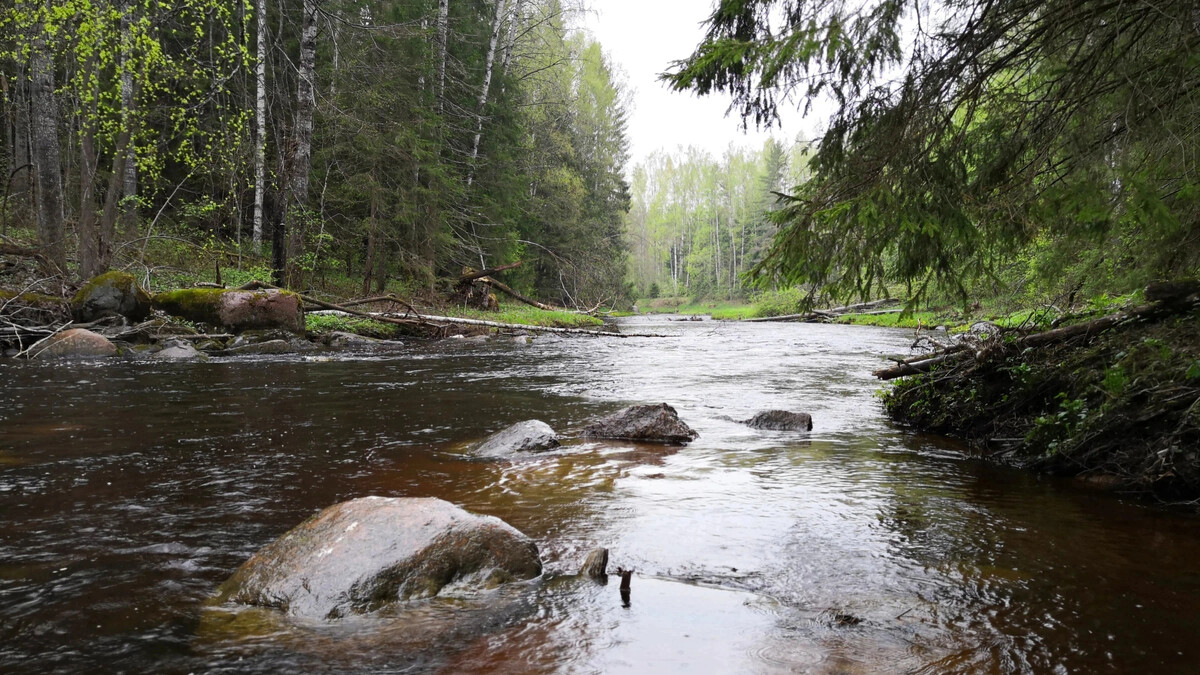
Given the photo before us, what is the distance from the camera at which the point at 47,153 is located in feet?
39.9

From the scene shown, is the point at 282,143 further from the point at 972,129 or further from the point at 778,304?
the point at 778,304

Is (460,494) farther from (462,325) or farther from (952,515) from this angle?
(462,325)

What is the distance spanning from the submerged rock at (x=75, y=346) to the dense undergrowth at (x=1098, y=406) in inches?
499

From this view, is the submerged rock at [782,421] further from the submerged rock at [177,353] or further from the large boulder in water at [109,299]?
the large boulder in water at [109,299]

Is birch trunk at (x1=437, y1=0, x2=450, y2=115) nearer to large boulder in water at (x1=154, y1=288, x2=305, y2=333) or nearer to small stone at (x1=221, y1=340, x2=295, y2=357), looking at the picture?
large boulder in water at (x1=154, y1=288, x2=305, y2=333)

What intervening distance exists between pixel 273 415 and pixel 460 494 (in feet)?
11.7

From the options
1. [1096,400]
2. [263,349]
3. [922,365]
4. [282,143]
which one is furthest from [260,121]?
[1096,400]

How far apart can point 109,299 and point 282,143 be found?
8566 millimetres

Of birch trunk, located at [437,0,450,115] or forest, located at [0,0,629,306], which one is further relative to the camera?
birch trunk, located at [437,0,450,115]

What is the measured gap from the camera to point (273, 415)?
22.9ft

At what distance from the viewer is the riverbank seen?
4.22 m

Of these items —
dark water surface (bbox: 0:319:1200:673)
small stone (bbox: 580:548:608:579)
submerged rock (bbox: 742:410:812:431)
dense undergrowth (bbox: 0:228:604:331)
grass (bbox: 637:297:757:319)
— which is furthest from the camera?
grass (bbox: 637:297:757:319)

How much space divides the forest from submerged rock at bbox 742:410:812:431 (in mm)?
10857

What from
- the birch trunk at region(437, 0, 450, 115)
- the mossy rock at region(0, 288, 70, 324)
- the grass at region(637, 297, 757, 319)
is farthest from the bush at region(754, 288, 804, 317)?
the mossy rock at region(0, 288, 70, 324)
